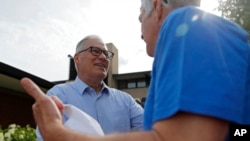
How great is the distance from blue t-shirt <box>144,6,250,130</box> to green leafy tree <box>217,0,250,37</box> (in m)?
11.7

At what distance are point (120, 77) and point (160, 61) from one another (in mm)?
31302

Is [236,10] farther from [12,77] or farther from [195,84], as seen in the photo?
[195,84]

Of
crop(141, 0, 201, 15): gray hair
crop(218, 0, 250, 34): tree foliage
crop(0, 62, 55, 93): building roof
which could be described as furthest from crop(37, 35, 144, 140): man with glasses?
crop(218, 0, 250, 34): tree foliage

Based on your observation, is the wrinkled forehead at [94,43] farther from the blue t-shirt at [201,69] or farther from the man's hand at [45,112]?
the blue t-shirt at [201,69]

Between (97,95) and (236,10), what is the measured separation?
32.4 feet

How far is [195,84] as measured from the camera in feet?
3.38

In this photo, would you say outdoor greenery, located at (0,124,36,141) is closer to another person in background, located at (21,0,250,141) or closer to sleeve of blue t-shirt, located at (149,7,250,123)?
another person in background, located at (21,0,250,141)

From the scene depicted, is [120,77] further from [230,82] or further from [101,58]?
[230,82]

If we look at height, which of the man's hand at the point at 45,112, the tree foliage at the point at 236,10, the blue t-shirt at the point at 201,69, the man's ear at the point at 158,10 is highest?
the tree foliage at the point at 236,10

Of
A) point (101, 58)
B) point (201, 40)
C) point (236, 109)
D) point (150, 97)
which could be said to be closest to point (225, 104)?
point (236, 109)

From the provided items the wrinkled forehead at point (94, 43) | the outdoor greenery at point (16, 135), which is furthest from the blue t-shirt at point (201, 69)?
the outdoor greenery at point (16, 135)

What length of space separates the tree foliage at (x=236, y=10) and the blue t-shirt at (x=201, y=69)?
1174cm

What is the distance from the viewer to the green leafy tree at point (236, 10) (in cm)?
1234

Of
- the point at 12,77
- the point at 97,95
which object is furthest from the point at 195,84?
the point at 12,77
